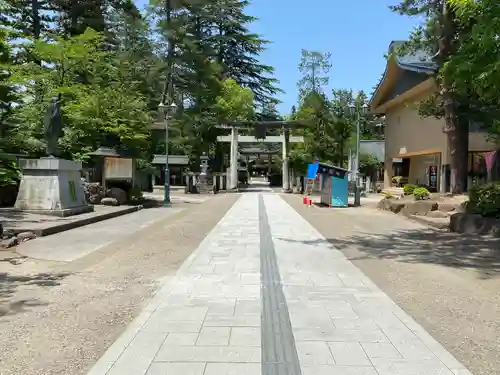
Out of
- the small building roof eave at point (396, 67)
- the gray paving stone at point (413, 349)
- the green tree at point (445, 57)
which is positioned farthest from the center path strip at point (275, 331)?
the small building roof eave at point (396, 67)

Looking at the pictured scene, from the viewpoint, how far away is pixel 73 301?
5941mm

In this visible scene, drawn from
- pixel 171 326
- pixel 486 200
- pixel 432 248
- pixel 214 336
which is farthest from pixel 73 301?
pixel 486 200

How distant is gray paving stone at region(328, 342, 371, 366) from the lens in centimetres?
401

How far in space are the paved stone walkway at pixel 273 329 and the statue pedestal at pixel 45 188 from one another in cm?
873

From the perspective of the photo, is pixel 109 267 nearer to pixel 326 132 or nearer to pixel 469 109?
pixel 469 109

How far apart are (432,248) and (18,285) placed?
26.5 ft

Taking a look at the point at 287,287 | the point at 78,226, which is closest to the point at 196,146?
the point at 78,226

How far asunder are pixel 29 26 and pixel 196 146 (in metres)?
17.1

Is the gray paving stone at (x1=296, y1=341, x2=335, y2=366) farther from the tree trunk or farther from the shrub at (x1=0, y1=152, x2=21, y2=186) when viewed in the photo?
the tree trunk

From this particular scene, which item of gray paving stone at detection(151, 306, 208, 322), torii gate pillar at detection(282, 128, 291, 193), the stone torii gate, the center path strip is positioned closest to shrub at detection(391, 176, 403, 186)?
the stone torii gate

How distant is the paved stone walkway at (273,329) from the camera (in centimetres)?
393

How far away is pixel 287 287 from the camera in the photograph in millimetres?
6707

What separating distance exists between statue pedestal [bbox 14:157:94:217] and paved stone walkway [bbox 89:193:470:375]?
Result: 8731mm

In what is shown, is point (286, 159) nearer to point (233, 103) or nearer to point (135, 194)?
point (233, 103)
